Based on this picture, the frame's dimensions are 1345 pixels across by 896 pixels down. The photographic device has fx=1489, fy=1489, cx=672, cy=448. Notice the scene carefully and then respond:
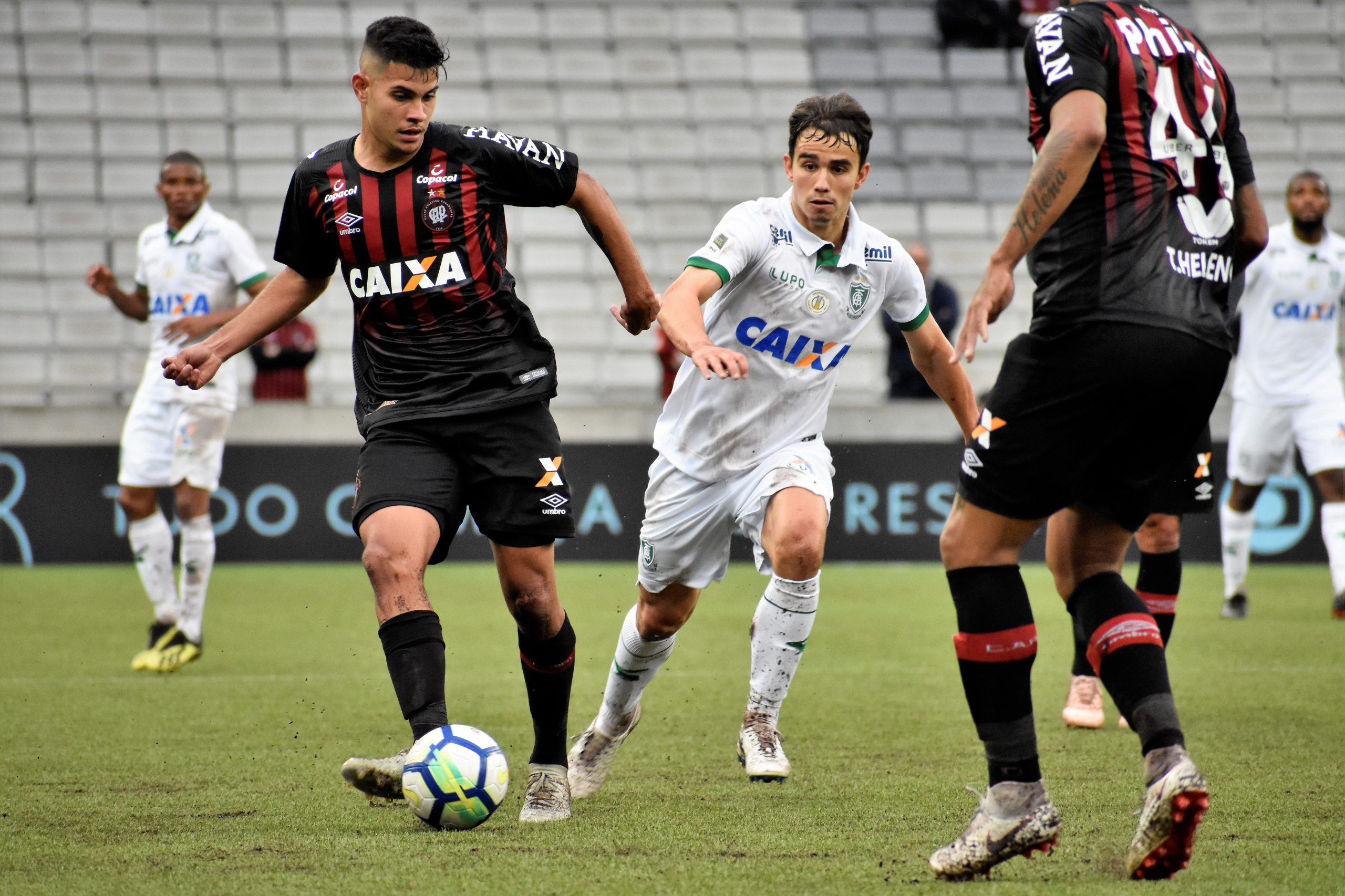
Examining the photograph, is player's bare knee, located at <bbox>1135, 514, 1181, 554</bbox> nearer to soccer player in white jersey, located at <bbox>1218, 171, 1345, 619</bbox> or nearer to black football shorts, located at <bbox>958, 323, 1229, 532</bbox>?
black football shorts, located at <bbox>958, 323, 1229, 532</bbox>

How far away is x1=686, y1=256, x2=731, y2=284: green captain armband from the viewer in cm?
422

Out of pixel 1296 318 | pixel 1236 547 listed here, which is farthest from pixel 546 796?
pixel 1296 318

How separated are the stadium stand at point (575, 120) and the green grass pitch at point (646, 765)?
5.91 m

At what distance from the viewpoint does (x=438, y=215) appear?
13.4 ft

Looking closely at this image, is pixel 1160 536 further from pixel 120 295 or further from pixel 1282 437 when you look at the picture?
pixel 120 295

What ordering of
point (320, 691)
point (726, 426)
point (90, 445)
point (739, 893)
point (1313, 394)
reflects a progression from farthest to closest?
point (90, 445), point (1313, 394), point (320, 691), point (726, 426), point (739, 893)

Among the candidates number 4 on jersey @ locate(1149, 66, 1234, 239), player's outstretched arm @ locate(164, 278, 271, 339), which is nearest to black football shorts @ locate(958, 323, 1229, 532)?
number 4 on jersey @ locate(1149, 66, 1234, 239)

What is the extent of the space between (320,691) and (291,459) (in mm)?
5489

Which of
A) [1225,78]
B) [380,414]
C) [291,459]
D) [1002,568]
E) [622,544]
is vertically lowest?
[622,544]

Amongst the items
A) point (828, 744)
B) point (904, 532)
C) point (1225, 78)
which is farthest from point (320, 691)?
point (904, 532)

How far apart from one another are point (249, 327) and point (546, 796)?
156 centimetres

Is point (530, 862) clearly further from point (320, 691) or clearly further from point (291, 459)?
point (291, 459)

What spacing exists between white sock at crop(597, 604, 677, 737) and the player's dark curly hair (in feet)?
5.87

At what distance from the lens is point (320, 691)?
6.45m
